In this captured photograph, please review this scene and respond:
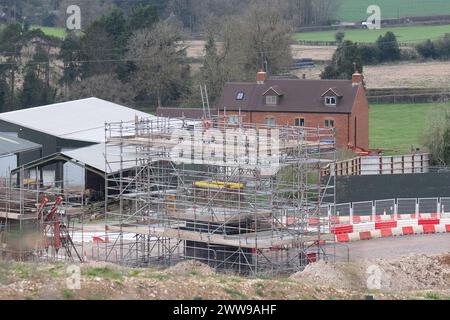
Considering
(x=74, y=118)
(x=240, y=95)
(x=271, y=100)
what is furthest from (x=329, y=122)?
(x=74, y=118)

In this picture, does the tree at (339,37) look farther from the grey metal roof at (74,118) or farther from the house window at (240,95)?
the grey metal roof at (74,118)

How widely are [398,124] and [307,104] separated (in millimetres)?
12422

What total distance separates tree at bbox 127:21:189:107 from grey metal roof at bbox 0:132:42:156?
24234 mm

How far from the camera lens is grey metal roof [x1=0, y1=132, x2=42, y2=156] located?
47594mm

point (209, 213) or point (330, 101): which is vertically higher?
point (330, 101)

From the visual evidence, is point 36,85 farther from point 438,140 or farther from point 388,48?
point 438,140

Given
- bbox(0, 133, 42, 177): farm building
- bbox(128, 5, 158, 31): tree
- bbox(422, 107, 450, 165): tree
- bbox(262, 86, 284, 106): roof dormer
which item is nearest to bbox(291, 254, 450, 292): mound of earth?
bbox(0, 133, 42, 177): farm building

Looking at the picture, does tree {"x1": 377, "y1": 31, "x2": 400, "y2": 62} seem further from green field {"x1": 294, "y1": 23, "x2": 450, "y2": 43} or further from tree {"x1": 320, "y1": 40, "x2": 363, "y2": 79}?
tree {"x1": 320, "y1": 40, "x2": 363, "y2": 79}

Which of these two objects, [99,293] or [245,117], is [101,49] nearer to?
[245,117]

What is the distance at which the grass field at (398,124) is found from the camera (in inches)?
2471

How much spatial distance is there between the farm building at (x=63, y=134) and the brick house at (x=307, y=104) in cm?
587

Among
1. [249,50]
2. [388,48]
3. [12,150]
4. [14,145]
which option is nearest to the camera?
[12,150]

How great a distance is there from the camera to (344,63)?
2958 inches

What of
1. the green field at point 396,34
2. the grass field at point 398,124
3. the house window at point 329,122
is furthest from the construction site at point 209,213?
the green field at point 396,34
